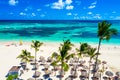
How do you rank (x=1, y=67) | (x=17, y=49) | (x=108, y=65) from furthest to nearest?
(x=17, y=49) → (x=108, y=65) → (x=1, y=67)

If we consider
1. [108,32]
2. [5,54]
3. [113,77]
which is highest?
[108,32]

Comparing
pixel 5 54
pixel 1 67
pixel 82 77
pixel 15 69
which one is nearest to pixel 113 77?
pixel 82 77

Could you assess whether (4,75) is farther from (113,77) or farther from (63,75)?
(113,77)

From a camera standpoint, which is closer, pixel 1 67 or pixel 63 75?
pixel 63 75

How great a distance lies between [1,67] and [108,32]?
64.8 feet

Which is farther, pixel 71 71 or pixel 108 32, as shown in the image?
pixel 71 71

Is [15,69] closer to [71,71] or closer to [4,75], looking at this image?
[4,75]

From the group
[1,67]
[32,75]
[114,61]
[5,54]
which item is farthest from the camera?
[5,54]

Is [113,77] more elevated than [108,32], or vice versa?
[108,32]

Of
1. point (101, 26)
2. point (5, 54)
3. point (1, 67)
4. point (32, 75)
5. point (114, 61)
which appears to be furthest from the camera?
point (5, 54)

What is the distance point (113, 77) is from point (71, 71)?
269 inches

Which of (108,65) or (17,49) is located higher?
(17,49)

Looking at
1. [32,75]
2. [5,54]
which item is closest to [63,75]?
[32,75]

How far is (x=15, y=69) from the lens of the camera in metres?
32.3
